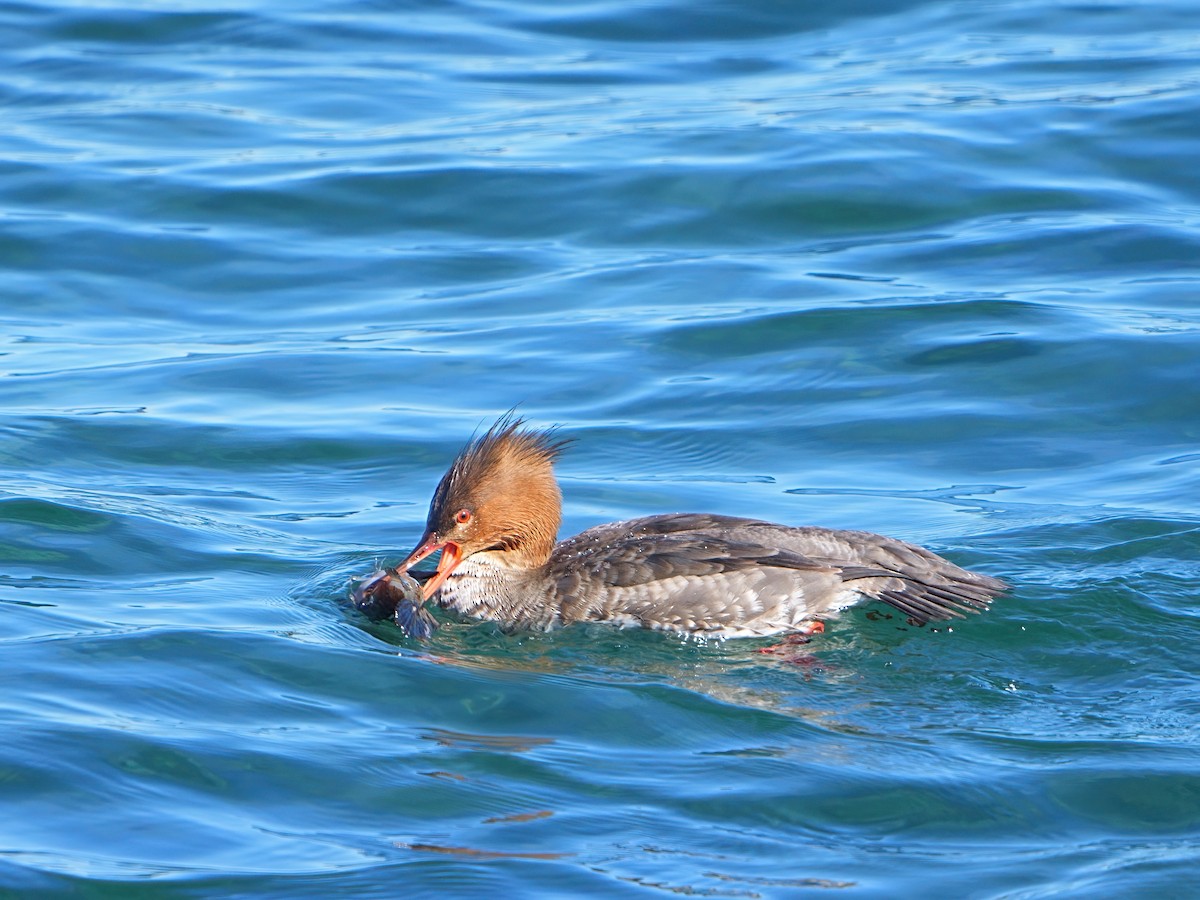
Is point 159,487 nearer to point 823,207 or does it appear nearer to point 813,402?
point 813,402

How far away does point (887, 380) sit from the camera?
39.2 ft

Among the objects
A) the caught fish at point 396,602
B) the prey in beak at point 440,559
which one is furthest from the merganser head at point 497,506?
the caught fish at point 396,602

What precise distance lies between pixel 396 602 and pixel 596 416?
3432mm

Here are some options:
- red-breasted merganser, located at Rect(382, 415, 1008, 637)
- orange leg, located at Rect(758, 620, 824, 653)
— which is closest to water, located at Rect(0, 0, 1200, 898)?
orange leg, located at Rect(758, 620, 824, 653)

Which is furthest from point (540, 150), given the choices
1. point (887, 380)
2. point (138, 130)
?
point (887, 380)

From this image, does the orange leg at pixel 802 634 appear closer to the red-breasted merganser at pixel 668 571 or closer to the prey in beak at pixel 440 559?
the red-breasted merganser at pixel 668 571

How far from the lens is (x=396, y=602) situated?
8.29m

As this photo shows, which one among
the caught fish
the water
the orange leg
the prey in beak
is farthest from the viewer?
the prey in beak

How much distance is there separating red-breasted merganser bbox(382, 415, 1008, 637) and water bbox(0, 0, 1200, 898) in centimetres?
17

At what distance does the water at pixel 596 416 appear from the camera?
6301 millimetres

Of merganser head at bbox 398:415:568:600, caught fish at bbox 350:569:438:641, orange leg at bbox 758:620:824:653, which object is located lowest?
orange leg at bbox 758:620:824:653

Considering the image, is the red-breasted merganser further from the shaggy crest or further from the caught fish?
the caught fish

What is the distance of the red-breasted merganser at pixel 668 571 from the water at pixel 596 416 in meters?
0.17

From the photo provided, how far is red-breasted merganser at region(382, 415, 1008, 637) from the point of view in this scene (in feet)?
27.2
